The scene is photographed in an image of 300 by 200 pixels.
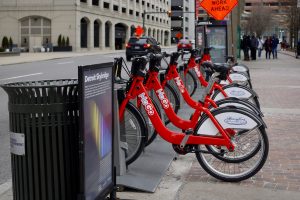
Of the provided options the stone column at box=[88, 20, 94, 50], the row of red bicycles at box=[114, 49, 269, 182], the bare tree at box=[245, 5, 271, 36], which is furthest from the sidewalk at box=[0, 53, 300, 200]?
the bare tree at box=[245, 5, 271, 36]

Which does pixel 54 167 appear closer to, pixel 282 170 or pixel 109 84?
pixel 109 84

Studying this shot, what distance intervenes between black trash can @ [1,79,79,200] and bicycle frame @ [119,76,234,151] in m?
1.97

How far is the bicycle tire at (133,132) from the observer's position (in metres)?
5.86

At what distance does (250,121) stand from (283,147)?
6.90ft

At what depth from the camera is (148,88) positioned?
674 centimetres

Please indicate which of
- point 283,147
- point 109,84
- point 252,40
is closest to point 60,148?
point 109,84

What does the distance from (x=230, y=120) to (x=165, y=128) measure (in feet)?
2.80

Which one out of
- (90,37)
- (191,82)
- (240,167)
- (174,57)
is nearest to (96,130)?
(240,167)

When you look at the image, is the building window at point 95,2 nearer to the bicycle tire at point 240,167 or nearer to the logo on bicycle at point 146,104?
the logo on bicycle at point 146,104

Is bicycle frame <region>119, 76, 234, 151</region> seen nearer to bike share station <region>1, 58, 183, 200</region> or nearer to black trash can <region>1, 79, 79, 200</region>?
bike share station <region>1, 58, 183, 200</region>

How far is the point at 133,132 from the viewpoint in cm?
596

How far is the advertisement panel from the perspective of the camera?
381cm

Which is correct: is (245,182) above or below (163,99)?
below

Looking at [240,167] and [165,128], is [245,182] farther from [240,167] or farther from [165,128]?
[165,128]
